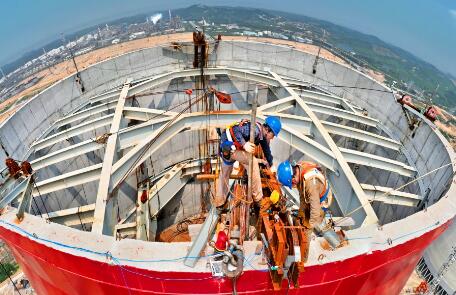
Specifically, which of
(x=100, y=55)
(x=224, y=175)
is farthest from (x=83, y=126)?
(x=100, y=55)

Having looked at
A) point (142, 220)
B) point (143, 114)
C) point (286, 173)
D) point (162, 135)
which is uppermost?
point (286, 173)

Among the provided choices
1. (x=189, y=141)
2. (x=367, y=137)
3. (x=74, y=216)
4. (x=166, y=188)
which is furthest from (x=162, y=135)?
(x=367, y=137)

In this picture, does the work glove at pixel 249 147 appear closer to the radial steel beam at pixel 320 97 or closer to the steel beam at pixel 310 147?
the steel beam at pixel 310 147

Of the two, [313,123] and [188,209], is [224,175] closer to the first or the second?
[313,123]

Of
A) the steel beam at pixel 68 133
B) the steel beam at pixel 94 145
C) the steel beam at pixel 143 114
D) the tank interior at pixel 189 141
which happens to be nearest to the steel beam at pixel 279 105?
the tank interior at pixel 189 141

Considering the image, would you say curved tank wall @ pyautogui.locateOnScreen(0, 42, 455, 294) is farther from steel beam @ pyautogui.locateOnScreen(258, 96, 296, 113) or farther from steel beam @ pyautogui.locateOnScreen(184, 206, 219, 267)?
steel beam @ pyautogui.locateOnScreen(184, 206, 219, 267)

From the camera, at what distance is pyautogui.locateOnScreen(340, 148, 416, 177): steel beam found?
1395 centimetres

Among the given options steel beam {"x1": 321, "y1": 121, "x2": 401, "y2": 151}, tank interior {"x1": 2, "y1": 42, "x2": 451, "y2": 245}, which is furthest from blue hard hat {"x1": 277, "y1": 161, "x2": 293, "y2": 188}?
steel beam {"x1": 321, "y1": 121, "x2": 401, "y2": 151}

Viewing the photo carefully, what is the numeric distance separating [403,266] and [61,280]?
33.5ft

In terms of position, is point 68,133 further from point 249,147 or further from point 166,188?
point 249,147

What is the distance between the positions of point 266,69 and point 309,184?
15.8 metres

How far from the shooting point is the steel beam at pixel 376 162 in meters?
14.0

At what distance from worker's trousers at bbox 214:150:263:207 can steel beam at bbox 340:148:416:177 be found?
6.47 meters

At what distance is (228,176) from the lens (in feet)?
33.9
